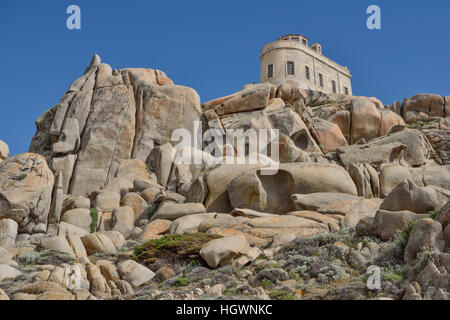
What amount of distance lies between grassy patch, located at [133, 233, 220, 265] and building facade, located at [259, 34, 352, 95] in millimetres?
47190

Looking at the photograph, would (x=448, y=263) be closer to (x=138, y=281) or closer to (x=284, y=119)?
(x=138, y=281)

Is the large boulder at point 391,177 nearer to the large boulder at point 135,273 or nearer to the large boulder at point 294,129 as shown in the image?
the large boulder at point 294,129

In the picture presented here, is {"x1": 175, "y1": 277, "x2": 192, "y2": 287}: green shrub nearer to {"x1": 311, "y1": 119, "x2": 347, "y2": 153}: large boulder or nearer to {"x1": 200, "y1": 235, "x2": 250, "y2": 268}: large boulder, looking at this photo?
{"x1": 200, "y1": 235, "x2": 250, "y2": 268}: large boulder

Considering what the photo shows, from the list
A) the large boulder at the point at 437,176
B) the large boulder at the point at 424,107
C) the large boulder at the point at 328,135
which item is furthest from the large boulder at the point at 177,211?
the large boulder at the point at 424,107

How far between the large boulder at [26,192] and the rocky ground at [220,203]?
0.20ft

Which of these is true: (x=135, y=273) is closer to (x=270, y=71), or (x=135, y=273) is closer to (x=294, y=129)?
(x=294, y=129)

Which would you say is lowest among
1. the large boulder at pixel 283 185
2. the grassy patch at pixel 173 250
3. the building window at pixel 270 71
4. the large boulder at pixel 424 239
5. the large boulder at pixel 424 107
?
the grassy patch at pixel 173 250

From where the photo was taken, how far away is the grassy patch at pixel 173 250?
1522 centimetres

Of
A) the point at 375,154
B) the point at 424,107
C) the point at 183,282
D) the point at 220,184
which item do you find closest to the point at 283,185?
the point at 220,184

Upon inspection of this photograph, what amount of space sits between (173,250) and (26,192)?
948 cm

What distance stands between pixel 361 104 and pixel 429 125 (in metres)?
5.84

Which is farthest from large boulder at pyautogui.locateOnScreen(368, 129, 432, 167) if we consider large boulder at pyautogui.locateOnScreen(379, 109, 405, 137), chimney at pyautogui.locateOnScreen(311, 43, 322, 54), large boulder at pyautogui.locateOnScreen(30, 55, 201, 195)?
chimney at pyautogui.locateOnScreen(311, 43, 322, 54)

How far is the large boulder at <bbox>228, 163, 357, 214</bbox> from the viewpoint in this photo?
22.9 meters

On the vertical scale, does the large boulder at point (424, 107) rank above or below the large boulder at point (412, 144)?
above
